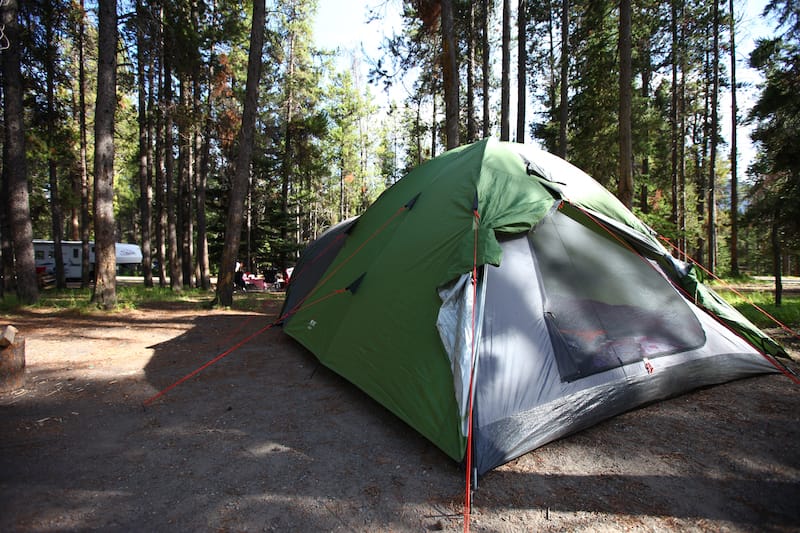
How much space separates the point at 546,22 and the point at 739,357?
17440 mm

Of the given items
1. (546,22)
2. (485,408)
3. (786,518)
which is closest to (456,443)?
(485,408)

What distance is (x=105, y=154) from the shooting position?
9062 mm

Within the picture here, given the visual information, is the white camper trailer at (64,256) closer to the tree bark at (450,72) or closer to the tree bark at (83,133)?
the tree bark at (83,133)

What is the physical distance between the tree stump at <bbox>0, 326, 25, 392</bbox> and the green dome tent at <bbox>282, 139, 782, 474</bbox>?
3257mm

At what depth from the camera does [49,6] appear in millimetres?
9984

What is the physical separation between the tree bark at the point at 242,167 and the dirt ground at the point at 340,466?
5460mm

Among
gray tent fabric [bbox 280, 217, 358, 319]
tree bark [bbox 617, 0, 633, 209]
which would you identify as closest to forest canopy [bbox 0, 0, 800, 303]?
tree bark [bbox 617, 0, 633, 209]

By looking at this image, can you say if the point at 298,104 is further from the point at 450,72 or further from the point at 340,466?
the point at 340,466

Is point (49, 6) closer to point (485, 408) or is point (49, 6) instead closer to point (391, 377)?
point (391, 377)

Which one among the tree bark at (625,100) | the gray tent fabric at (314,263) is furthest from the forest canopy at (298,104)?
the gray tent fabric at (314,263)

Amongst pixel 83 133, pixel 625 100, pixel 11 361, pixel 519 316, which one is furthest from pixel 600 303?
pixel 83 133

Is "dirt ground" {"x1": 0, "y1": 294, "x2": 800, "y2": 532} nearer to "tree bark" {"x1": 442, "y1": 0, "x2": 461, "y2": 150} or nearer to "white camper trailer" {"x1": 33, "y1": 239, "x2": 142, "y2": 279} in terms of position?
"tree bark" {"x1": 442, "y1": 0, "x2": 461, "y2": 150}

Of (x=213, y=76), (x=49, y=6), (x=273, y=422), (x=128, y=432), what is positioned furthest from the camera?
(x=213, y=76)

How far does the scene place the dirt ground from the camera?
7.88ft
